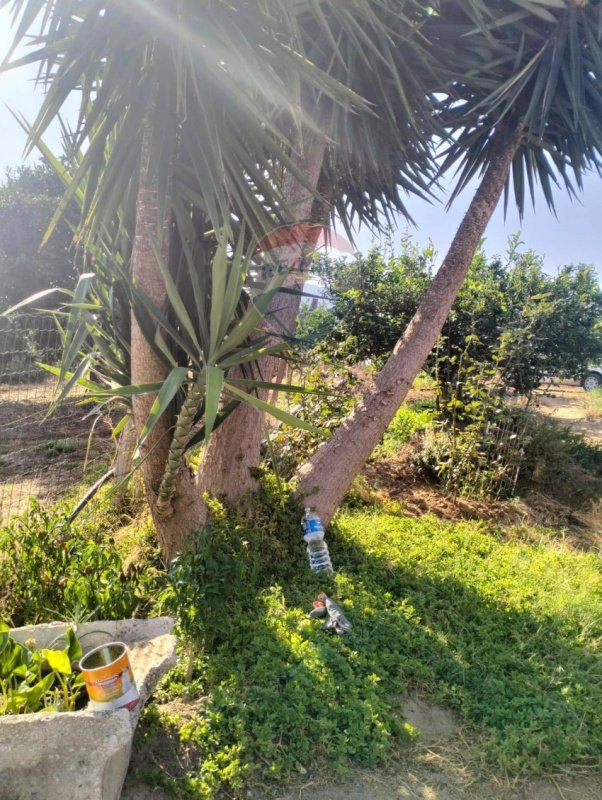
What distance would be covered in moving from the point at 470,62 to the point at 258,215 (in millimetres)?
2261

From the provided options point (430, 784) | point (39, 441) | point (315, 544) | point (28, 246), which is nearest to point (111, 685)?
point (430, 784)

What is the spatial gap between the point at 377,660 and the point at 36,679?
1.53 metres

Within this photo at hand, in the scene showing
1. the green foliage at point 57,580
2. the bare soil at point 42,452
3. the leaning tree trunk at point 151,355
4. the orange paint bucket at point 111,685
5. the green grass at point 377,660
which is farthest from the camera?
the bare soil at point 42,452

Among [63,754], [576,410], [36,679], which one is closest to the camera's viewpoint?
[63,754]

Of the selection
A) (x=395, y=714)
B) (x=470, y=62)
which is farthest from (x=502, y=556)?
(x=470, y=62)

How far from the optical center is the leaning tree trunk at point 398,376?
357cm

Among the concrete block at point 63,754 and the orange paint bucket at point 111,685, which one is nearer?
the concrete block at point 63,754

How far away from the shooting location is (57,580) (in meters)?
2.48

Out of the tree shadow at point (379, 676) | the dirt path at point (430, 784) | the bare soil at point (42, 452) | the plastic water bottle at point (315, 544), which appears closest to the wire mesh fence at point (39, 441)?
the bare soil at point (42, 452)

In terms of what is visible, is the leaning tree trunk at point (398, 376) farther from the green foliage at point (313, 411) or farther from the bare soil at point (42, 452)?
the bare soil at point (42, 452)

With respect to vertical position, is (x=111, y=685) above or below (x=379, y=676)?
above

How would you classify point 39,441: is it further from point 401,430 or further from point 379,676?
point 379,676

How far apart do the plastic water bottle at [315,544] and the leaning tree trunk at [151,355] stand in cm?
92

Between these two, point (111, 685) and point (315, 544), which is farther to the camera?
point (315, 544)
